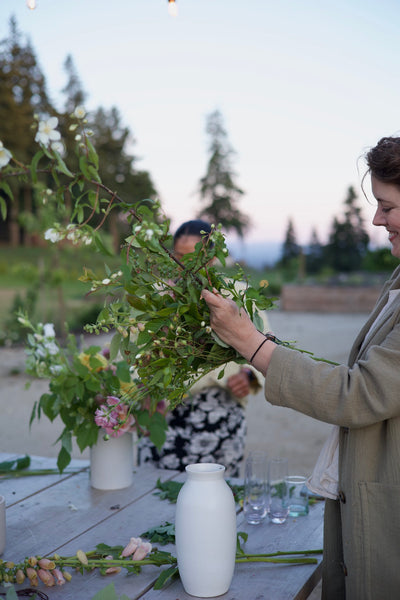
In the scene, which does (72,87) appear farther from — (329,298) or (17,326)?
(17,326)

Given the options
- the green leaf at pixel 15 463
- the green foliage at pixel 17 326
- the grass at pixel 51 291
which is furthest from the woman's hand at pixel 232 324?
the green foliage at pixel 17 326

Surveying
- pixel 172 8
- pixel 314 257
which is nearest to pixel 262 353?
pixel 172 8

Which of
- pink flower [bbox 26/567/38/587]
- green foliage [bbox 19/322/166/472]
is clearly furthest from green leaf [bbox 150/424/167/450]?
pink flower [bbox 26/567/38/587]

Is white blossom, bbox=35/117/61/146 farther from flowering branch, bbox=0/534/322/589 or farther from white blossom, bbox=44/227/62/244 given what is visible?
flowering branch, bbox=0/534/322/589

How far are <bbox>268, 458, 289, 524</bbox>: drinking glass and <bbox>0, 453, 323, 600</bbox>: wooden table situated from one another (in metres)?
0.03

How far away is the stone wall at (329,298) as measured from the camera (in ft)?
46.1

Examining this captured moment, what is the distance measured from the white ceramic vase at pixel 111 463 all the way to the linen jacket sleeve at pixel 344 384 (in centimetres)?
80

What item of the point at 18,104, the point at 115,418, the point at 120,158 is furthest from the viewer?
the point at 120,158

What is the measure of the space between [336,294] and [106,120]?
2140 cm

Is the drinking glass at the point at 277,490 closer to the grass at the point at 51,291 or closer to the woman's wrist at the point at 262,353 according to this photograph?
the woman's wrist at the point at 262,353

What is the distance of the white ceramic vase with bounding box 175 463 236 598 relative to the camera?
1.17 meters

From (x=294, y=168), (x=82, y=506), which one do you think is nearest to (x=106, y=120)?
(x=294, y=168)

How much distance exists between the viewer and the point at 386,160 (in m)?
1.19

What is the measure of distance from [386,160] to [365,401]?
0.49 m
